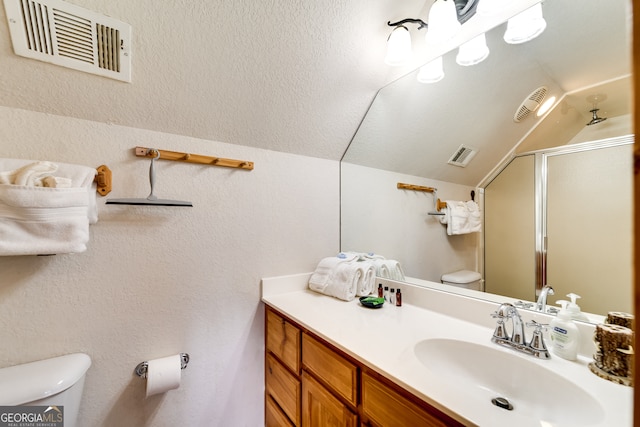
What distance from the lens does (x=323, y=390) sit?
96 centimetres

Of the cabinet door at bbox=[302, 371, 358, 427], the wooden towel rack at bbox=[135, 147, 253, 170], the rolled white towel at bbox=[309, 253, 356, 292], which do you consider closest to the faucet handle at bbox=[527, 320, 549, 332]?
the cabinet door at bbox=[302, 371, 358, 427]

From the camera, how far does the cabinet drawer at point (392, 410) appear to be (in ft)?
2.03

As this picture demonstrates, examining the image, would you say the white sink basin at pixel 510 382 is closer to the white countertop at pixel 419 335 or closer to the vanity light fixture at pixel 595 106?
the white countertop at pixel 419 335

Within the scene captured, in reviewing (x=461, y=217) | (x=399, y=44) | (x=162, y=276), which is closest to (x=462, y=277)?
(x=461, y=217)

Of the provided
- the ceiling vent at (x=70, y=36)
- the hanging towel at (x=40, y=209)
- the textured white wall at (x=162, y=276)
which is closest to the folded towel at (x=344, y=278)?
the textured white wall at (x=162, y=276)

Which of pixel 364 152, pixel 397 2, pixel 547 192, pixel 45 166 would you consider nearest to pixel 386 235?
pixel 364 152

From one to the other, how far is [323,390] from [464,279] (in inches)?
30.7

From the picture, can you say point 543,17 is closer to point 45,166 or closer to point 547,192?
point 547,192

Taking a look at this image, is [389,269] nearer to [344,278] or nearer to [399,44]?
[344,278]

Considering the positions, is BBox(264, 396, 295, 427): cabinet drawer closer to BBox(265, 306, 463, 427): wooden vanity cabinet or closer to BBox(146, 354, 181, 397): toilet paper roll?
BBox(265, 306, 463, 427): wooden vanity cabinet

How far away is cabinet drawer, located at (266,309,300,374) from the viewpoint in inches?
44.3

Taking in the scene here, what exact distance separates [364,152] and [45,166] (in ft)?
4.79

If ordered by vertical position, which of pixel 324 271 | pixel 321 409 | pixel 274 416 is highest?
pixel 324 271

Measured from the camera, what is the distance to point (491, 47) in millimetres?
1069
